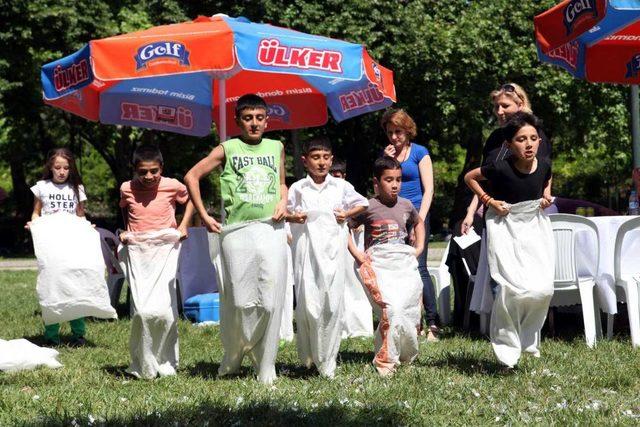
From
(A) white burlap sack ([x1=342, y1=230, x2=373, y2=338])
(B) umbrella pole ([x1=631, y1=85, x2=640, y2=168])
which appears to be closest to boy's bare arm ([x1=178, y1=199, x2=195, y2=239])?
(A) white burlap sack ([x1=342, y1=230, x2=373, y2=338])

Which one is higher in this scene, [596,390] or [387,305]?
[387,305]

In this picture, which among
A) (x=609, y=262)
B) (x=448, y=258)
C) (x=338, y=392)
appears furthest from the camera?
(x=448, y=258)

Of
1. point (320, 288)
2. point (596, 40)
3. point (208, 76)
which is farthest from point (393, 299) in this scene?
point (208, 76)

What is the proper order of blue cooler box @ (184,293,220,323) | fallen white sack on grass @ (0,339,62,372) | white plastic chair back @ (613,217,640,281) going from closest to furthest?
fallen white sack on grass @ (0,339,62,372), white plastic chair back @ (613,217,640,281), blue cooler box @ (184,293,220,323)

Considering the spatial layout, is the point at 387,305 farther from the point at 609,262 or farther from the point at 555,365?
the point at 609,262

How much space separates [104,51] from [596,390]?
5314mm

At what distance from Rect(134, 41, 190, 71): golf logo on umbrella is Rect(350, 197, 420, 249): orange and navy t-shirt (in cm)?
276

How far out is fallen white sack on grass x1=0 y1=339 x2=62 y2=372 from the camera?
A: 21.9 feet

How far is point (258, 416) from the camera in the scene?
483cm

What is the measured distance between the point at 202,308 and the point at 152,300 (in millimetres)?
3620

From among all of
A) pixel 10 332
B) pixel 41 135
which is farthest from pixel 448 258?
pixel 41 135

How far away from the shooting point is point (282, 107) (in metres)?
11.8

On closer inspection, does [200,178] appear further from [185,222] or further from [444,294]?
[444,294]

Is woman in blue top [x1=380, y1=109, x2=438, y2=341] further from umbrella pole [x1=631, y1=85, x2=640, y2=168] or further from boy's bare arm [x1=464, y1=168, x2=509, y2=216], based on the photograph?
umbrella pole [x1=631, y1=85, x2=640, y2=168]
